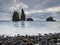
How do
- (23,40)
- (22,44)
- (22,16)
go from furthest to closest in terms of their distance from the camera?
(22,16)
(23,40)
(22,44)

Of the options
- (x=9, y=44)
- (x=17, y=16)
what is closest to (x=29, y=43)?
(x=9, y=44)

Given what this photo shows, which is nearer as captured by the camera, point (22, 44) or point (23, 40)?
point (22, 44)

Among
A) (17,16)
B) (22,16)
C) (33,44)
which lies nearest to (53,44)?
(33,44)

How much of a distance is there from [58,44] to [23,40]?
1657mm

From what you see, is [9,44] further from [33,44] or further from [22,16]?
[22,16]

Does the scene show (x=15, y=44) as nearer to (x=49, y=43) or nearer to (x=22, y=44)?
(x=22, y=44)

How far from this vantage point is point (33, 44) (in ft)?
27.8

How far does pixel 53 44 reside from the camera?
832cm

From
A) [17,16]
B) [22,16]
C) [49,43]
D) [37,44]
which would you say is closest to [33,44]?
[37,44]

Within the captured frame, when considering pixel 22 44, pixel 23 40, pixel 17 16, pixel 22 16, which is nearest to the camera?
pixel 22 44

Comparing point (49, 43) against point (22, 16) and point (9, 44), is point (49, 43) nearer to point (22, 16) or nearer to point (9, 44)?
point (9, 44)

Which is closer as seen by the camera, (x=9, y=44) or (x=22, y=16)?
(x=9, y=44)

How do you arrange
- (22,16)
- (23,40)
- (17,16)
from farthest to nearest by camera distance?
1. (17,16)
2. (22,16)
3. (23,40)

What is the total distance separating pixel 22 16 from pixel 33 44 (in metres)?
87.8
